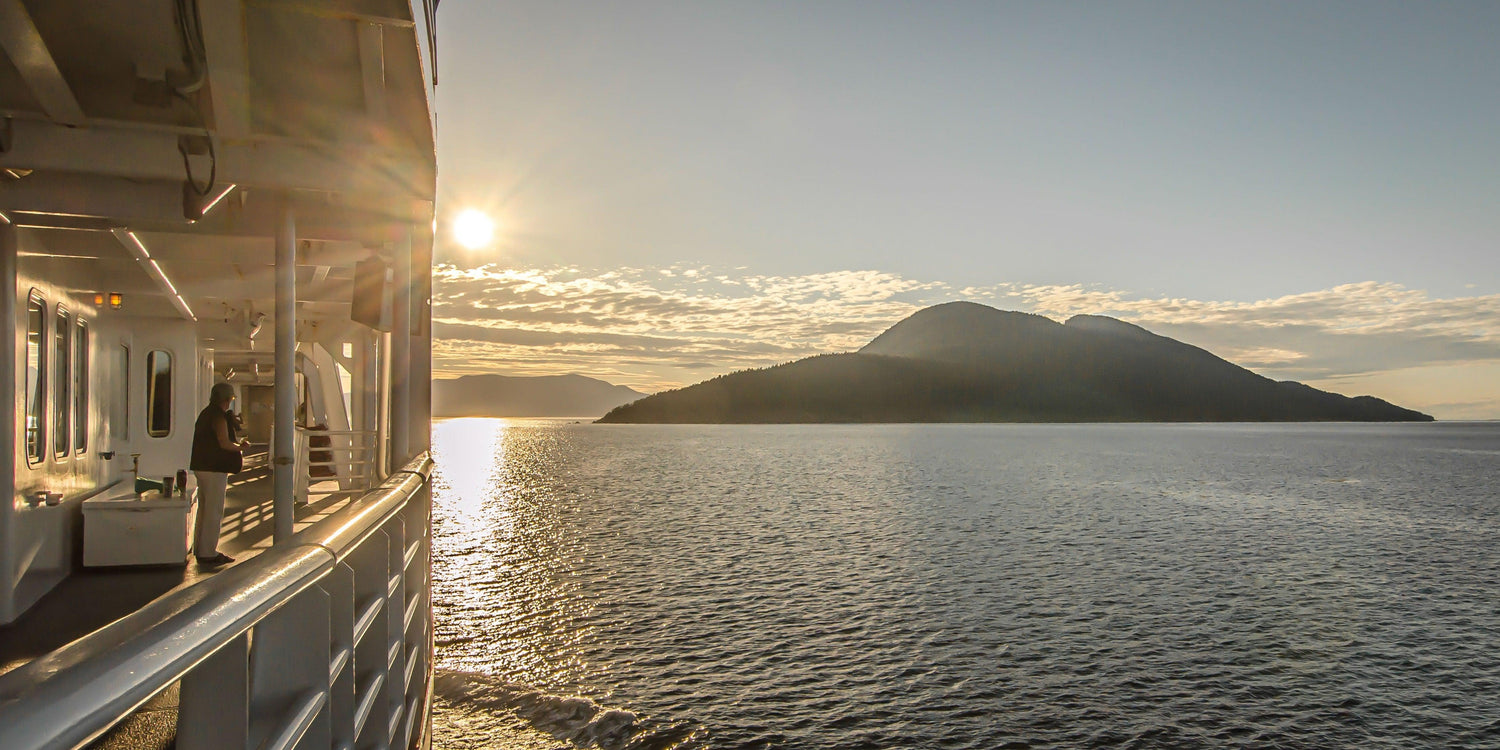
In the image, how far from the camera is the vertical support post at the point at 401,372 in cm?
611

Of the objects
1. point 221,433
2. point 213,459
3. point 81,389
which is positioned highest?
point 81,389

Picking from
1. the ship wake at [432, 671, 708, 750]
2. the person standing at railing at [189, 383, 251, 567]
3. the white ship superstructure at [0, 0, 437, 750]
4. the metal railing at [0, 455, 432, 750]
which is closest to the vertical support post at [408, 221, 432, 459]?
the white ship superstructure at [0, 0, 437, 750]

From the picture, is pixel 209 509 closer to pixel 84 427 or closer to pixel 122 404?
pixel 84 427

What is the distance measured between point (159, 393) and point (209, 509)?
390 cm

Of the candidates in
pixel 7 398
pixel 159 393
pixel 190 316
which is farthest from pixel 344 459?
Result: pixel 7 398

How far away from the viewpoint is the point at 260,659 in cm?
185

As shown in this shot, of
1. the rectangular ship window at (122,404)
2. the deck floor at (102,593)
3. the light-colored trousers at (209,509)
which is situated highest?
the rectangular ship window at (122,404)

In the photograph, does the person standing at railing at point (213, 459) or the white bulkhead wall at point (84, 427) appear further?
the person standing at railing at point (213, 459)

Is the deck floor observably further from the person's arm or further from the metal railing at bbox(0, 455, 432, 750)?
the metal railing at bbox(0, 455, 432, 750)

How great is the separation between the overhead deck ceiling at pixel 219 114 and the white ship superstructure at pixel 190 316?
16 mm

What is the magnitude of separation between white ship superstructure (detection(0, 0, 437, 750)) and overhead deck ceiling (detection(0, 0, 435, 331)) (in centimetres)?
2

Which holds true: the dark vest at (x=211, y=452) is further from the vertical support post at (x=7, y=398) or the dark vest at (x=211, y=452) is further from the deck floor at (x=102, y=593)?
the vertical support post at (x=7, y=398)

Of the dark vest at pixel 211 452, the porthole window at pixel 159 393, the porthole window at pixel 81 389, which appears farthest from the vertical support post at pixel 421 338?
the porthole window at pixel 159 393

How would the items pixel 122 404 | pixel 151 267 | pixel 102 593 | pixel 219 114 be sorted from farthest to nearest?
pixel 122 404 → pixel 151 267 → pixel 102 593 → pixel 219 114
